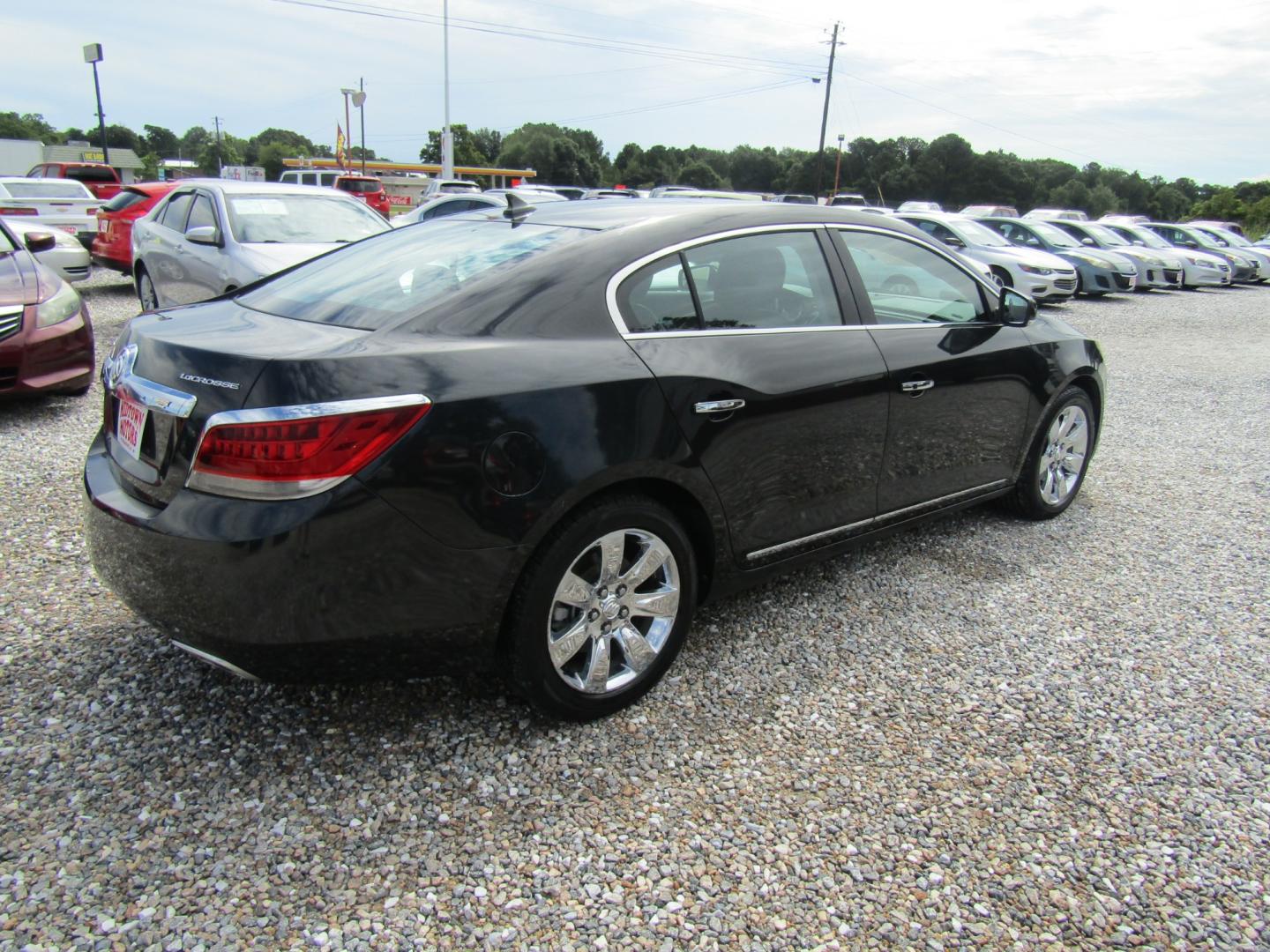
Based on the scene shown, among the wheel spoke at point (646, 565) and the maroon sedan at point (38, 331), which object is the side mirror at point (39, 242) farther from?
the wheel spoke at point (646, 565)

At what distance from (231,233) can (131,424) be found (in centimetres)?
582

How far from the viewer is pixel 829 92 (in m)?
51.3

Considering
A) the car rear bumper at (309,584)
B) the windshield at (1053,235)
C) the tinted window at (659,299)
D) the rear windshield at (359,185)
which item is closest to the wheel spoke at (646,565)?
the car rear bumper at (309,584)

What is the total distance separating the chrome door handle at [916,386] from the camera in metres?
3.56

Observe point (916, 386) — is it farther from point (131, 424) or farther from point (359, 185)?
point (359, 185)

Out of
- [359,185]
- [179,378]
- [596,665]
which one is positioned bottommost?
[596,665]

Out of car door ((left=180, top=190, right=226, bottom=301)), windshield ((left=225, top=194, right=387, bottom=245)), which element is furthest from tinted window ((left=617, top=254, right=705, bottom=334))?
car door ((left=180, top=190, right=226, bottom=301))

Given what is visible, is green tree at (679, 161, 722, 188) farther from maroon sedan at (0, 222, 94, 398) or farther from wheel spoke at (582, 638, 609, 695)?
wheel spoke at (582, 638, 609, 695)

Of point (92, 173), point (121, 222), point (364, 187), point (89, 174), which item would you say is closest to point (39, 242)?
point (121, 222)

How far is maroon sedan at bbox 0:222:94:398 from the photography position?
5695mm

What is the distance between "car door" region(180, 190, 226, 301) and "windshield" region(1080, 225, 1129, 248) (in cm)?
1937

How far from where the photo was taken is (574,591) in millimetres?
2611

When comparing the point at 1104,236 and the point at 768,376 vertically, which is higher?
the point at 1104,236

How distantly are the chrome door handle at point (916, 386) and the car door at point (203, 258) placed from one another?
5.97m
